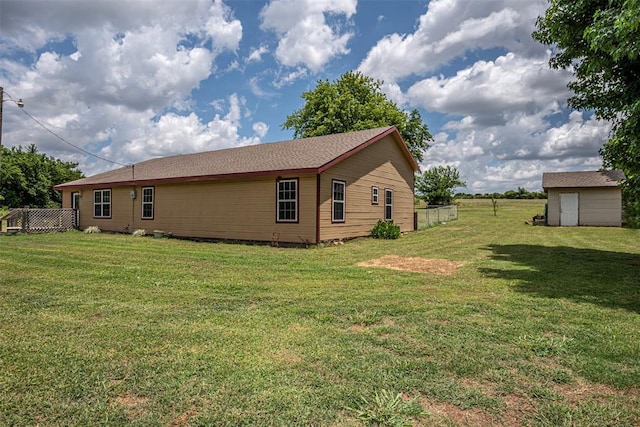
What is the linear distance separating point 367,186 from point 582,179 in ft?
52.3

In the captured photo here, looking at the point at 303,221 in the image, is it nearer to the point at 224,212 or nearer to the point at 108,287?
the point at 224,212

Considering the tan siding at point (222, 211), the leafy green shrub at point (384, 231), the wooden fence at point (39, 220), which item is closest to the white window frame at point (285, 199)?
the tan siding at point (222, 211)

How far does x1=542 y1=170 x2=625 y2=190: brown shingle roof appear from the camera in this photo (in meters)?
21.9

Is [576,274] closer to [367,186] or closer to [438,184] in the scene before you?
[367,186]

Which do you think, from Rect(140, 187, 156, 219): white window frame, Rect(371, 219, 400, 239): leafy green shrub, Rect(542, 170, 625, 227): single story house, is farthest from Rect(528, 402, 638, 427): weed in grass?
Rect(542, 170, 625, 227): single story house

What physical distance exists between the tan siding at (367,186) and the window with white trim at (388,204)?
33cm

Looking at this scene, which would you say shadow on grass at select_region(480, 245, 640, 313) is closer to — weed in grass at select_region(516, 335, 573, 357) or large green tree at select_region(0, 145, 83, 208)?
weed in grass at select_region(516, 335, 573, 357)

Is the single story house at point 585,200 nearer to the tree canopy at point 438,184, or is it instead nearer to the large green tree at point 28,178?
the tree canopy at point 438,184

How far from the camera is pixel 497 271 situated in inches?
316

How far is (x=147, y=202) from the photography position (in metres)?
17.7

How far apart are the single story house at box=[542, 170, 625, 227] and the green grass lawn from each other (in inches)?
694

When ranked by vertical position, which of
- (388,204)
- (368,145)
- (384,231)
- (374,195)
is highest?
(368,145)

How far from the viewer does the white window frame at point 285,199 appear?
13.0 m

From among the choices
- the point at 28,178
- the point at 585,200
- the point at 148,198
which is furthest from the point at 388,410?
the point at 28,178
